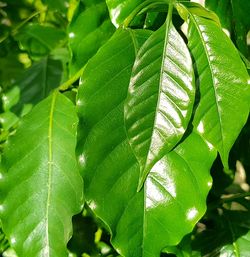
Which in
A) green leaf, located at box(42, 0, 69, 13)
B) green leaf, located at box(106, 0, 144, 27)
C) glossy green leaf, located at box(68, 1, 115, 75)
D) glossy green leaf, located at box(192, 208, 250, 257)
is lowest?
glossy green leaf, located at box(192, 208, 250, 257)

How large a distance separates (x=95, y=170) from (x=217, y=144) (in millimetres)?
192

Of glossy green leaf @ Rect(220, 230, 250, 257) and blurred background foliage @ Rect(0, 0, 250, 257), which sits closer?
blurred background foliage @ Rect(0, 0, 250, 257)

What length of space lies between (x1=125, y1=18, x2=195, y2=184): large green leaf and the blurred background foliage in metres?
0.15

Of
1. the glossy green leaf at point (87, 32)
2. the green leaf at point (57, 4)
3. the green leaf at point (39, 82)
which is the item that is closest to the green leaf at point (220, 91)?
the glossy green leaf at point (87, 32)

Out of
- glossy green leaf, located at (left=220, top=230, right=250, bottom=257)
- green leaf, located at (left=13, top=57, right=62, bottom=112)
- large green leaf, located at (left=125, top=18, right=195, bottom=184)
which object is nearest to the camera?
large green leaf, located at (left=125, top=18, right=195, bottom=184)

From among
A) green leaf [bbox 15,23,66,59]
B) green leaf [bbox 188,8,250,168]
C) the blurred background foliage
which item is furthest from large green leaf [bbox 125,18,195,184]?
green leaf [bbox 15,23,66,59]

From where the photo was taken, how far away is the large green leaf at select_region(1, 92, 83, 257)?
1.04 metres

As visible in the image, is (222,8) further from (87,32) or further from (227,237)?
(227,237)

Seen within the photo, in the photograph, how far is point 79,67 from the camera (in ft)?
4.05

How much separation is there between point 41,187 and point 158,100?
0.27 m

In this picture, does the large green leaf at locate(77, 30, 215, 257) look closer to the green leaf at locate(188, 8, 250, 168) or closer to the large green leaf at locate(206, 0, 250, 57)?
the green leaf at locate(188, 8, 250, 168)

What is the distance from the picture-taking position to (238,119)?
0.94 meters

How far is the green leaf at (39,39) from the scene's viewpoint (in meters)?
1.61

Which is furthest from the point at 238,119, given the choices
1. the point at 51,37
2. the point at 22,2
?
the point at 22,2
